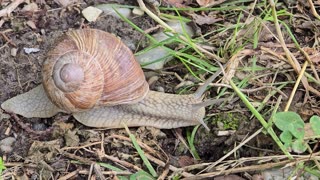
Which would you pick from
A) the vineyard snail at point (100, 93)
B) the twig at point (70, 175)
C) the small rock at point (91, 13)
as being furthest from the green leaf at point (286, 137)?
the small rock at point (91, 13)

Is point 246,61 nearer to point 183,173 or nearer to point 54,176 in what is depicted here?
point 183,173

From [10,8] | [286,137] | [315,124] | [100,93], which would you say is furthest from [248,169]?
[10,8]

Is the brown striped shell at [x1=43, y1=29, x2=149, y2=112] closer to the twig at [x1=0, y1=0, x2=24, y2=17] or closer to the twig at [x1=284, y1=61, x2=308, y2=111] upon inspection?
the twig at [x1=0, y1=0, x2=24, y2=17]

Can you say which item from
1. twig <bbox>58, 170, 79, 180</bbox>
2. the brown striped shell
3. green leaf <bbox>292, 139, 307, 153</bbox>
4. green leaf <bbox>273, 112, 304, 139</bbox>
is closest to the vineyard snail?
the brown striped shell

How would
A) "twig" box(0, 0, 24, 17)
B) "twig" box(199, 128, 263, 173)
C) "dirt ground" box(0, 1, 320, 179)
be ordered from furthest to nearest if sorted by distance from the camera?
"twig" box(0, 0, 24, 17)
"dirt ground" box(0, 1, 320, 179)
"twig" box(199, 128, 263, 173)

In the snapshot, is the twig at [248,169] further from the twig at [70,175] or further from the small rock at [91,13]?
the small rock at [91,13]

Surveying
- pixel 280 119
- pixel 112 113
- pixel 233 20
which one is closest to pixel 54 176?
pixel 112 113
